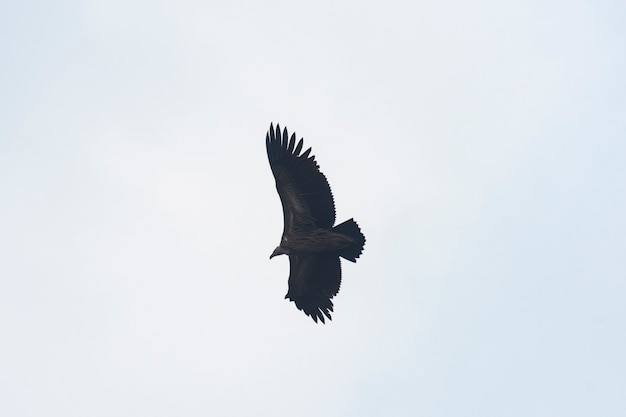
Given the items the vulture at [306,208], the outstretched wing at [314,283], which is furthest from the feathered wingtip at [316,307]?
the vulture at [306,208]

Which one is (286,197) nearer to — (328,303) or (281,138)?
(281,138)

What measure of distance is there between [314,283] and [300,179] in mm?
3364

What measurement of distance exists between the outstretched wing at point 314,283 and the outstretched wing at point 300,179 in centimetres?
173

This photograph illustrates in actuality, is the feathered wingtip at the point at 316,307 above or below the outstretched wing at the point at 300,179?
below

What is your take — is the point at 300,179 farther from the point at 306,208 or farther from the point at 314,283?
the point at 314,283

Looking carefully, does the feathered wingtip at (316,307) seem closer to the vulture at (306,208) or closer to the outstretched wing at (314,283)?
the outstretched wing at (314,283)

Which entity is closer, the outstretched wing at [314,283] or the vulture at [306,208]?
the vulture at [306,208]

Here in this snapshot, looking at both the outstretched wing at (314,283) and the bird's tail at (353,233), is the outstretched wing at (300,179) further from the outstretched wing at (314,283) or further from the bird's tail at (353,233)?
the outstretched wing at (314,283)

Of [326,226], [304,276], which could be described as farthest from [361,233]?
[304,276]

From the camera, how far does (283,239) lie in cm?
2939

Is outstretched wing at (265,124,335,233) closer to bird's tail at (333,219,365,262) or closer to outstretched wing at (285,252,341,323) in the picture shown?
bird's tail at (333,219,365,262)

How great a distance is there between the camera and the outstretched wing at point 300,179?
→ 2828cm

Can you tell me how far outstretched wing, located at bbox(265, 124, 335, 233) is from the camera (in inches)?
1113

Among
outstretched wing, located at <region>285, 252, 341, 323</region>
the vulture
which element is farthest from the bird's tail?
outstretched wing, located at <region>285, 252, 341, 323</region>
